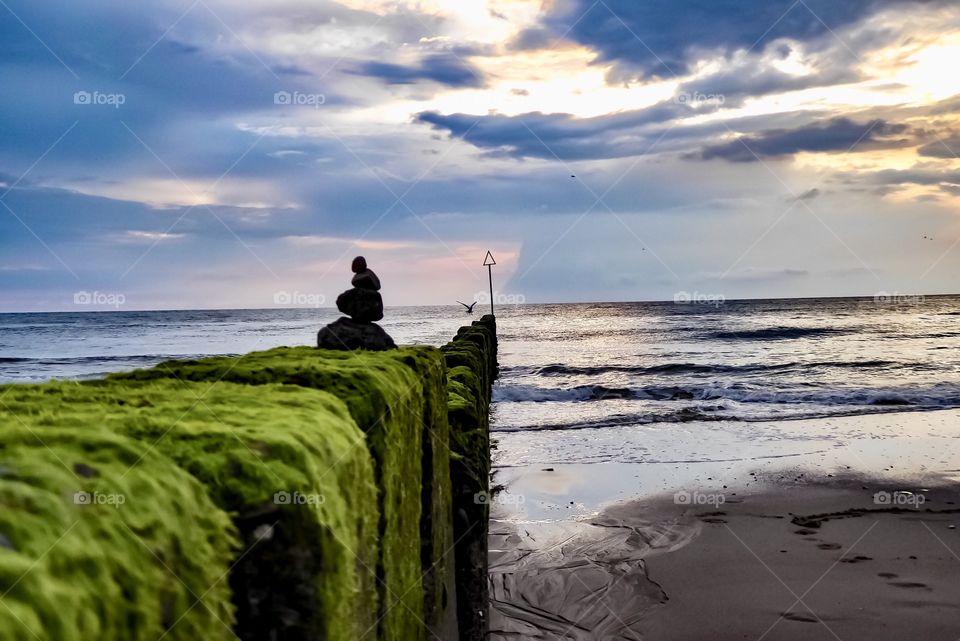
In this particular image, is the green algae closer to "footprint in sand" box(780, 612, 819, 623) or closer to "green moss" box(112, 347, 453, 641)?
"green moss" box(112, 347, 453, 641)

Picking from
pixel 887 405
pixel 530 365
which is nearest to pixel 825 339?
pixel 530 365

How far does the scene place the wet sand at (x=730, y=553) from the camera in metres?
7.77

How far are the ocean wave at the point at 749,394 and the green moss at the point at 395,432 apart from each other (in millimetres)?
22458

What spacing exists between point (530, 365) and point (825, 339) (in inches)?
925

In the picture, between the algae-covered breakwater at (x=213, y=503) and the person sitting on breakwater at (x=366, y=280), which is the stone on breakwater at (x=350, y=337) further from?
the algae-covered breakwater at (x=213, y=503)

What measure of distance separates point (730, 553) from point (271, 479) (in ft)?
30.4

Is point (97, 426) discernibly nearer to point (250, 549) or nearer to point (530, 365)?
point (250, 549)

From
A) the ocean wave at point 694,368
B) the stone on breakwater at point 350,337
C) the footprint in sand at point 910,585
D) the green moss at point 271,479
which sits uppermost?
the stone on breakwater at point 350,337

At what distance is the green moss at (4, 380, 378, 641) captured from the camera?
72.6 inches

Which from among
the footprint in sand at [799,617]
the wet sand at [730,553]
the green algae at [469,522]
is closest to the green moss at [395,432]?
the green algae at [469,522]

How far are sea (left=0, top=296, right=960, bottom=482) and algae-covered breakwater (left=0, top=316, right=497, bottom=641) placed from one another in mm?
12212

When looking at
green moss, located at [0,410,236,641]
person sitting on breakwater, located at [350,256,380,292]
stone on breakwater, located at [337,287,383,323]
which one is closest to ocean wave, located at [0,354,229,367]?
person sitting on breakwater, located at [350,256,380,292]

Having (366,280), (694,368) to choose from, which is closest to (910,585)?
(366,280)

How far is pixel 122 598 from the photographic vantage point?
1365 millimetres
